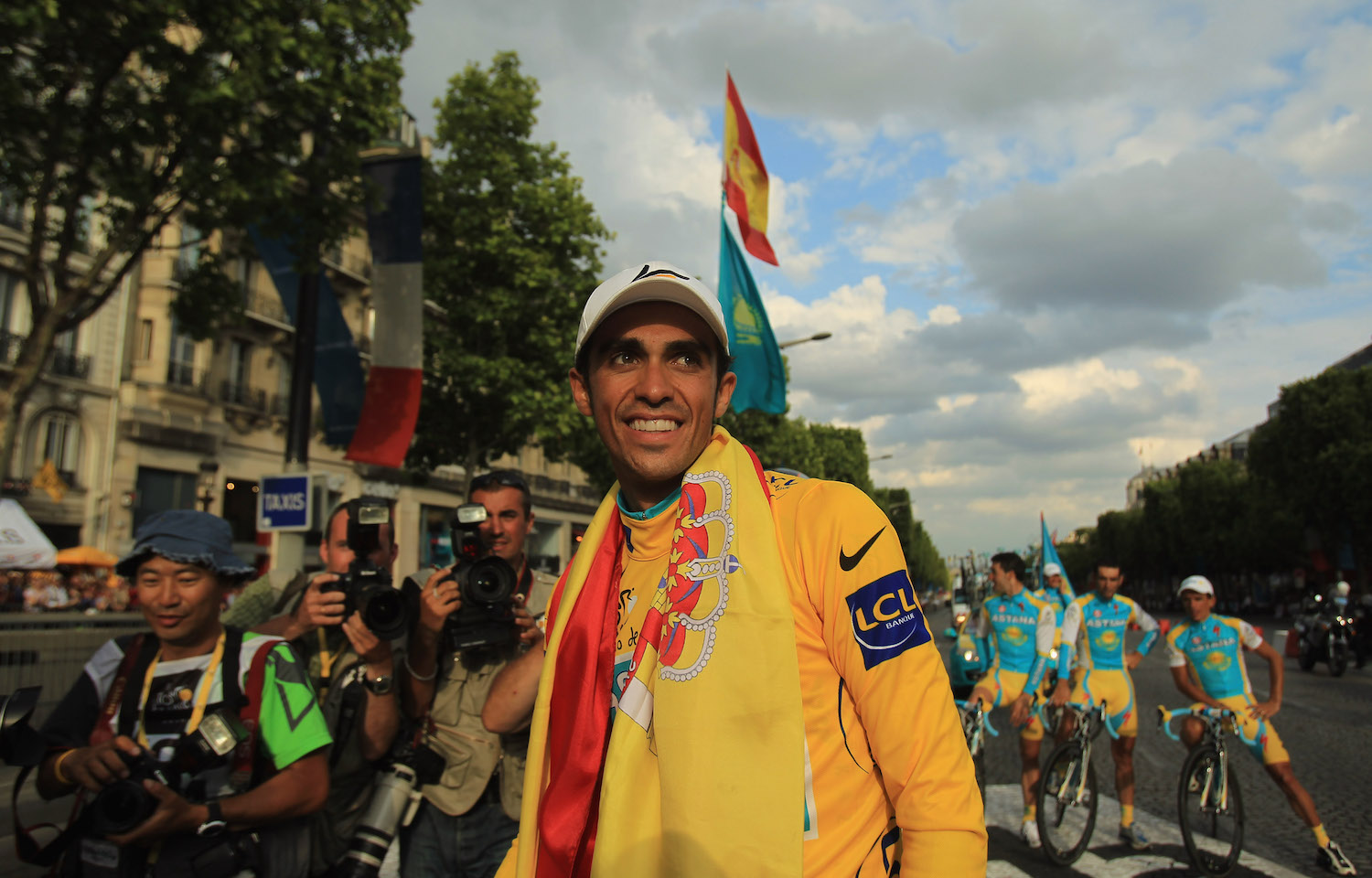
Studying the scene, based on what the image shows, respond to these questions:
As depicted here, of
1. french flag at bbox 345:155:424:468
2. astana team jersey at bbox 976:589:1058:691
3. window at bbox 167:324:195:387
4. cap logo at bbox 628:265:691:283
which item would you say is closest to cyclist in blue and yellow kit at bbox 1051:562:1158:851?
astana team jersey at bbox 976:589:1058:691

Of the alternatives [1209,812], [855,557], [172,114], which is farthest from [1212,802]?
[172,114]

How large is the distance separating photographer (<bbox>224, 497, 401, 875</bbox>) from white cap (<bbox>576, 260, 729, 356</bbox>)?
1.59 meters

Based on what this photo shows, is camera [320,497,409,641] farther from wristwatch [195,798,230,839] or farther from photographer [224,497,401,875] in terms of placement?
wristwatch [195,798,230,839]

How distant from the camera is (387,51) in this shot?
34.1 feet

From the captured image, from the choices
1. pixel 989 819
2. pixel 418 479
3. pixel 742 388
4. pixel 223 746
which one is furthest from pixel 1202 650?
pixel 418 479

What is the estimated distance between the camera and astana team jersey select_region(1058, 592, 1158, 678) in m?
7.63

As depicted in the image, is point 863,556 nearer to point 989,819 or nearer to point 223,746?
point 223,746

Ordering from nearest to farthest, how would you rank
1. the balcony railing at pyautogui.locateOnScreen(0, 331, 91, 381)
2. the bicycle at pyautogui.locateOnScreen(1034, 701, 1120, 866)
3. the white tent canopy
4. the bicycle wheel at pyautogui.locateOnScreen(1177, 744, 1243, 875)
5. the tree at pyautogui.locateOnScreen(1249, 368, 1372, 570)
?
the bicycle wheel at pyautogui.locateOnScreen(1177, 744, 1243, 875)
the bicycle at pyautogui.locateOnScreen(1034, 701, 1120, 866)
the white tent canopy
the balcony railing at pyautogui.locateOnScreen(0, 331, 91, 381)
the tree at pyautogui.locateOnScreen(1249, 368, 1372, 570)

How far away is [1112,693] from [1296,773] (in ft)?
9.97

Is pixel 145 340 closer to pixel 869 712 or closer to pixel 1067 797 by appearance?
pixel 1067 797

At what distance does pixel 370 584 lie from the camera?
298 cm

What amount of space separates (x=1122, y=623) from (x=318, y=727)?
7.01 metres

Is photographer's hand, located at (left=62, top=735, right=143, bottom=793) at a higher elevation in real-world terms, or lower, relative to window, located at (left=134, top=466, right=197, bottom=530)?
lower

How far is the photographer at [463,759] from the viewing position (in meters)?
3.09
